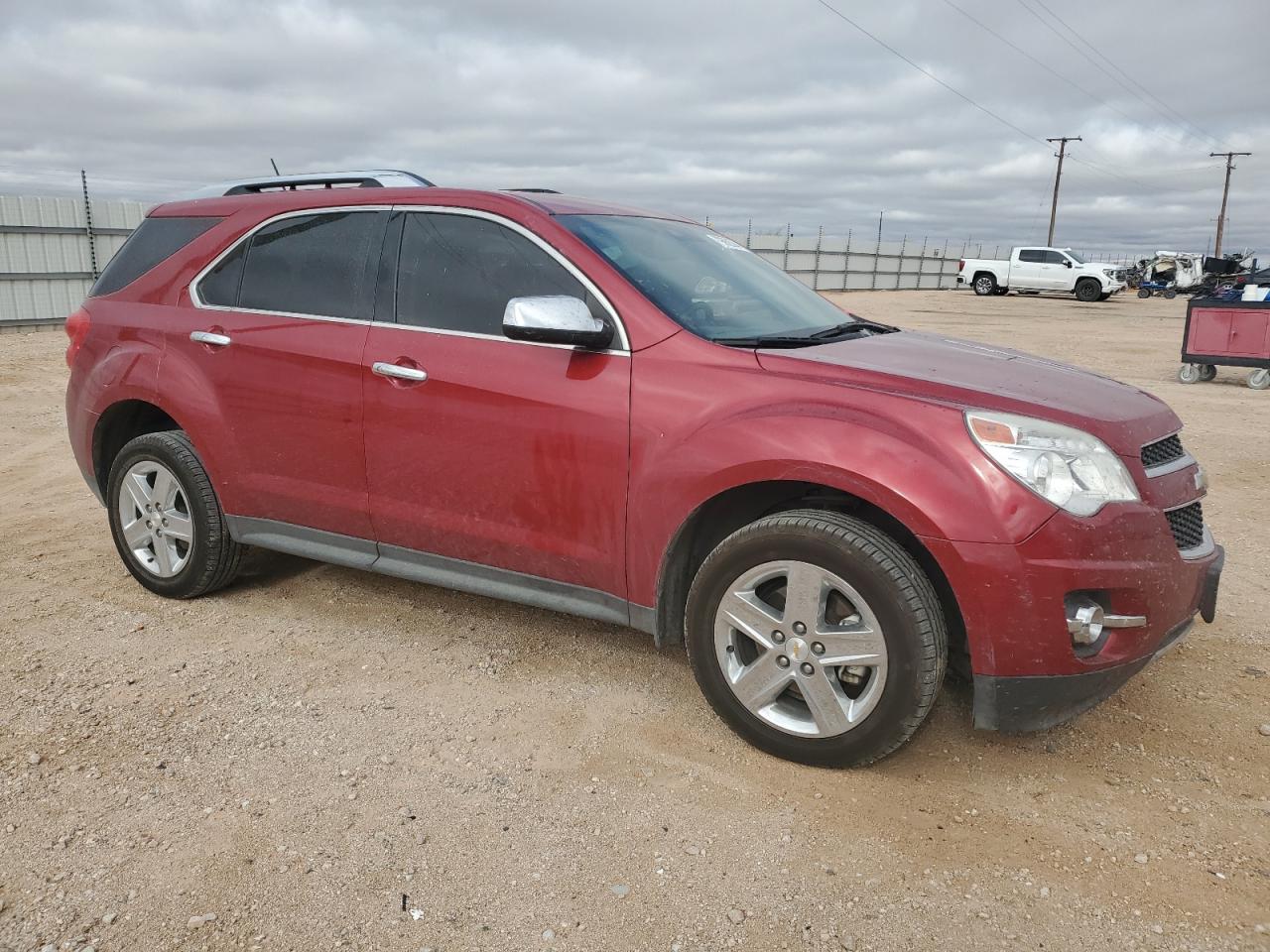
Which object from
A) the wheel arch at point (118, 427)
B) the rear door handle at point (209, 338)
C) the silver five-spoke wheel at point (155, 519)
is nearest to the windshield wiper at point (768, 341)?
the rear door handle at point (209, 338)

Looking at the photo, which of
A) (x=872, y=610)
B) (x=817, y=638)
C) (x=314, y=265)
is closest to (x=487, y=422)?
(x=314, y=265)

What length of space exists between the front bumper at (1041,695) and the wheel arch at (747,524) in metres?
0.20

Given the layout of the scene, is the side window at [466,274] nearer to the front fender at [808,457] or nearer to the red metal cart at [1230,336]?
the front fender at [808,457]

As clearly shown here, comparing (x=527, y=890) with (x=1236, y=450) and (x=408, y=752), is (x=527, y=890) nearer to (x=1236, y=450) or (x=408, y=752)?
(x=408, y=752)

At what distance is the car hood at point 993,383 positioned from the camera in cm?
273

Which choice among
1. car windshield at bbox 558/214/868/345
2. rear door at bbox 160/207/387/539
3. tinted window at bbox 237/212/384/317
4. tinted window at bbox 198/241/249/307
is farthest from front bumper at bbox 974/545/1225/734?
tinted window at bbox 198/241/249/307

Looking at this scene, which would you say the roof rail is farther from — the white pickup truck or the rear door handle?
the white pickup truck

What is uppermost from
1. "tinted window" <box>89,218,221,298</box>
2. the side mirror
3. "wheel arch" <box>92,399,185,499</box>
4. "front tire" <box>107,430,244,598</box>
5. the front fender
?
"tinted window" <box>89,218,221,298</box>

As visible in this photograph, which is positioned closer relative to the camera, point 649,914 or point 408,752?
point 649,914

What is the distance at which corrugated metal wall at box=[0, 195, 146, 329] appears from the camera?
17.3 meters

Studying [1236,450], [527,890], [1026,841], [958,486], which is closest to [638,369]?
[958,486]

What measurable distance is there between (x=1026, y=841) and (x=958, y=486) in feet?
3.23

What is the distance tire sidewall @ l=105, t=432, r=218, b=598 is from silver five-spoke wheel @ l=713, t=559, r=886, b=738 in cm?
239

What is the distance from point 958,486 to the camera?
2.60 metres
